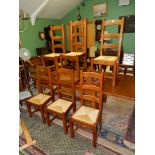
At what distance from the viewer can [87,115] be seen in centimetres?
207

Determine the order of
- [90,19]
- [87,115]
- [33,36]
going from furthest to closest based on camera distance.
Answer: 1. [90,19]
2. [33,36]
3. [87,115]

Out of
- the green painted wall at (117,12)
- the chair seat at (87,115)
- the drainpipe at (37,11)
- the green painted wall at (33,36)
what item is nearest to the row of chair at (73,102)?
the chair seat at (87,115)

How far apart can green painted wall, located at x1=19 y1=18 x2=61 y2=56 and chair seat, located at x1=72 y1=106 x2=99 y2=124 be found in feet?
10.8

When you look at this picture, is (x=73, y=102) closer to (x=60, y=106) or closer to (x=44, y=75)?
(x=60, y=106)

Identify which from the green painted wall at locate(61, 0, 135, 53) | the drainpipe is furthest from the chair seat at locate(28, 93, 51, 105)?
the green painted wall at locate(61, 0, 135, 53)

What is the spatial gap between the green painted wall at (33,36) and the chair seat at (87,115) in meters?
3.30

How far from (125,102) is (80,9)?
4262mm

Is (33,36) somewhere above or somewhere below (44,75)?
above

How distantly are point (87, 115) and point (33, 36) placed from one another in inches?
147

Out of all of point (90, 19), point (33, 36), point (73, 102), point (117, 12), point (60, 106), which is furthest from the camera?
point (90, 19)

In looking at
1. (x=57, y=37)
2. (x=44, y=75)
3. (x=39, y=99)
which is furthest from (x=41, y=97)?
A: (x=57, y=37)

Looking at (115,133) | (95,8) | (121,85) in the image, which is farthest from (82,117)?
(95,8)
